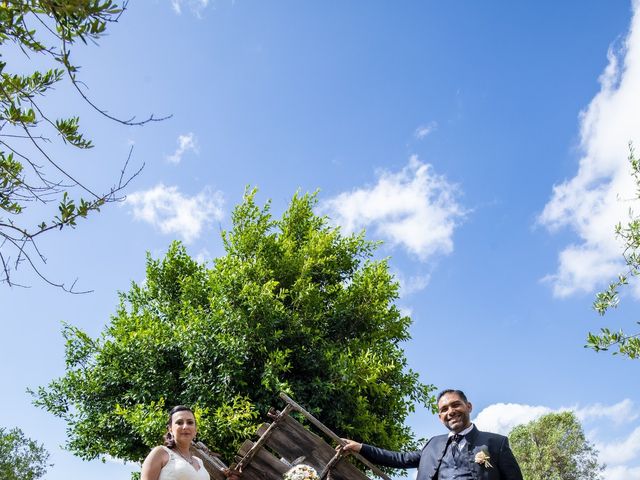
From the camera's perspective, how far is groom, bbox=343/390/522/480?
4.79 m

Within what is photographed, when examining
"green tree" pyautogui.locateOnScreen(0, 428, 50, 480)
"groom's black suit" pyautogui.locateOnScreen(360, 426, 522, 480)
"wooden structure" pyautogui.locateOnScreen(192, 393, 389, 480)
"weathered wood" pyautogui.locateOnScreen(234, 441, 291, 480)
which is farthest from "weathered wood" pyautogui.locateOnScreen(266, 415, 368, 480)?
"green tree" pyautogui.locateOnScreen(0, 428, 50, 480)

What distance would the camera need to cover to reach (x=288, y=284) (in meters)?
13.5

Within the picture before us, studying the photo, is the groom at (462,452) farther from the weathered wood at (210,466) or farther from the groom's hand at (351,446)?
the weathered wood at (210,466)

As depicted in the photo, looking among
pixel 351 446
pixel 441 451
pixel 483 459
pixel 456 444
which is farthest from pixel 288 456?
pixel 483 459

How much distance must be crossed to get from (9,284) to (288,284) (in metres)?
10.1

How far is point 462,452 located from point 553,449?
104ft

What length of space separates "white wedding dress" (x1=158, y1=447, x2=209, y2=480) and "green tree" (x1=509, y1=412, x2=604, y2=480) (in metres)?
31.9

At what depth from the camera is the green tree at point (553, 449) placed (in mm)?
31781

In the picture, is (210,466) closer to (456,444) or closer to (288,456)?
(288,456)

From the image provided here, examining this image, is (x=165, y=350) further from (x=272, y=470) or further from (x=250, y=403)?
(x=272, y=470)

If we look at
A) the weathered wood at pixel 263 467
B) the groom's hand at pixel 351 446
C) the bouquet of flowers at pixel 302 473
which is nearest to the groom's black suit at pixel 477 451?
the groom's hand at pixel 351 446

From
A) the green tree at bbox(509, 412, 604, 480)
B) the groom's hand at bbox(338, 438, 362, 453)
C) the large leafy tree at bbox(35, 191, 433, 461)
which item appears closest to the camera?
the groom's hand at bbox(338, 438, 362, 453)

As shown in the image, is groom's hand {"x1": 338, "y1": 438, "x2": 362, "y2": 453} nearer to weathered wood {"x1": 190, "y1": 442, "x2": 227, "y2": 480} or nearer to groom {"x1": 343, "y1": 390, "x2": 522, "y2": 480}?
groom {"x1": 343, "y1": 390, "x2": 522, "y2": 480}

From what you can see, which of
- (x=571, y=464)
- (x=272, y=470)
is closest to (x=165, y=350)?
(x=272, y=470)
